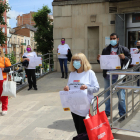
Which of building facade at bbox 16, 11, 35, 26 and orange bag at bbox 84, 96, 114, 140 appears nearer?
orange bag at bbox 84, 96, 114, 140

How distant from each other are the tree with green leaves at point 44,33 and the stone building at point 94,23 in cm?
1617

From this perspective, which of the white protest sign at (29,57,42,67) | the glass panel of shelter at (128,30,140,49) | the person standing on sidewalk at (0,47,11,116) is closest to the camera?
the person standing on sidewalk at (0,47,11,116)

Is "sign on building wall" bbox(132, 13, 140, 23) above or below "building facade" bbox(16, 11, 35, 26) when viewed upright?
below

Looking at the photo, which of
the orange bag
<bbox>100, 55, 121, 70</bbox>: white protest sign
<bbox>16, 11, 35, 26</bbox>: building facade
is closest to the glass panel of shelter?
<bbox>100, 55, 121, 70</bbox>: white protest sign

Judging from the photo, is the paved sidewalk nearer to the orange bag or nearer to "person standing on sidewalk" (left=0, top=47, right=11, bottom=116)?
"person standing on sidewalk" (left=0, top=47, right=11, bottom=116)

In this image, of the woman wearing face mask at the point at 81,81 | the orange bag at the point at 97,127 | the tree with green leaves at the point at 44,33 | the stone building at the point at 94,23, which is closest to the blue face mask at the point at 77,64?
the woman wearing face mask at the point at 81,81

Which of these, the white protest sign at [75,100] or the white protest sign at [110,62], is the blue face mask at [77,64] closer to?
→ the white protest sign at [75,100]

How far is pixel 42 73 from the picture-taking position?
1128 cm

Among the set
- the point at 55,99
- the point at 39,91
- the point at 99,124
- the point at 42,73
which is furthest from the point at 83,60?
the point at 42,73

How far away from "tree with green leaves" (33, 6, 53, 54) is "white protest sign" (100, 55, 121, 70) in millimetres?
23722


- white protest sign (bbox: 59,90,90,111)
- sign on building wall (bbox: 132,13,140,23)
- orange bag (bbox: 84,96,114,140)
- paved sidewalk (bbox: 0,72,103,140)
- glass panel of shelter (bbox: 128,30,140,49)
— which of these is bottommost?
paved sidewalk (bbox: 0,72,103,140)

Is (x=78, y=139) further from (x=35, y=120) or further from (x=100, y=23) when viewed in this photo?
(x=100, y=23)

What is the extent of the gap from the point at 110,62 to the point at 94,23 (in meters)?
7.32

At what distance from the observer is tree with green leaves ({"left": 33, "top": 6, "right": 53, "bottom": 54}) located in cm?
2831
